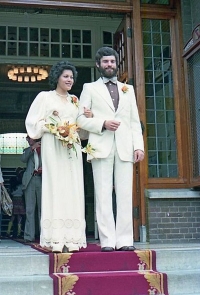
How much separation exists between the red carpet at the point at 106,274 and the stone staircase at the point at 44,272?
0.08m

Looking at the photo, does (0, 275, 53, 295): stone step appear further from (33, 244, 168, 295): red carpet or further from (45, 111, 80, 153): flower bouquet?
(45, 111, 80, 153): flower bouquet

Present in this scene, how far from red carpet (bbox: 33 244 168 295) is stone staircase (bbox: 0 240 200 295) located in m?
0.08

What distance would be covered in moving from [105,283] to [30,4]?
4.34 metres

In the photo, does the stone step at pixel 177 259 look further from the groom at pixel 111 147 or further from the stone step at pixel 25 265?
the stone step at pixel 25 265

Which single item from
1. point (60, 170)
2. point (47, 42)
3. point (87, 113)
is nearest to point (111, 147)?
point (87, 113)

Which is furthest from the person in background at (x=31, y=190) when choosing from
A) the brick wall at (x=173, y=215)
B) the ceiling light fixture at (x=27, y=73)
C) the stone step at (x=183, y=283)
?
the ceiling light fixture at (x=27, y=73)

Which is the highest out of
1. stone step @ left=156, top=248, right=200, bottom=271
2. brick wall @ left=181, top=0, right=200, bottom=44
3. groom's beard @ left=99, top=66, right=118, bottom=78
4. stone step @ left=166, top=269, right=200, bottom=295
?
brick wall @ left=181, top=0, right=200, bottom=44

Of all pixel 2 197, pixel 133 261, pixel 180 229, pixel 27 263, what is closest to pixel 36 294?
pixel 27 263

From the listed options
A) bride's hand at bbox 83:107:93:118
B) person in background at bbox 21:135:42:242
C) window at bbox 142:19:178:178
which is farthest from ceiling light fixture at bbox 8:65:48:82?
bride's hand at bbox 83:107:93:118

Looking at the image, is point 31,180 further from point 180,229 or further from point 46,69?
point 46,69

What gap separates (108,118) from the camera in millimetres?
4645

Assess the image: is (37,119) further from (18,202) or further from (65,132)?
(18,202)

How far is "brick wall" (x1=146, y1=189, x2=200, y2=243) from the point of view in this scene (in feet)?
21.2

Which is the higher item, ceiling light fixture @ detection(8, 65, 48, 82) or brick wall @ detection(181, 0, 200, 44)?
ceiling light fixture @ detection(8, 65, 48, 82)
